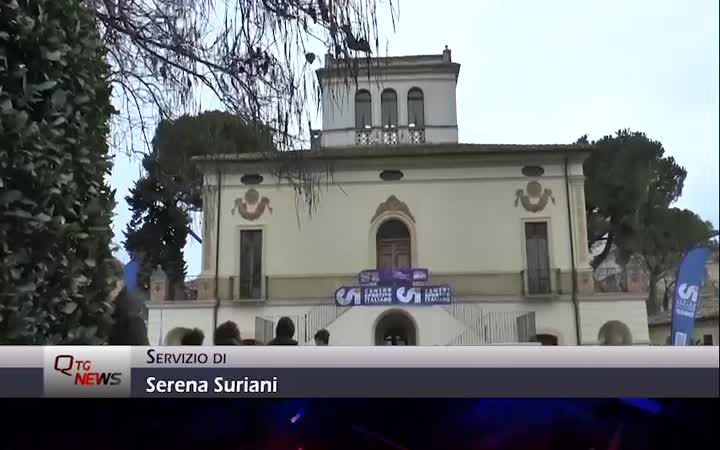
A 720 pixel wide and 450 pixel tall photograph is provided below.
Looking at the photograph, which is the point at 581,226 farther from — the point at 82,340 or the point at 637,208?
the point at 82,340

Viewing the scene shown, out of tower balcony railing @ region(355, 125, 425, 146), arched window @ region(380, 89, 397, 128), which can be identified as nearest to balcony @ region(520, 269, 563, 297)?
tower balcony railing @ region(355, 125, 425, 146)

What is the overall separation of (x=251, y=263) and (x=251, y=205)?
2.03 metres

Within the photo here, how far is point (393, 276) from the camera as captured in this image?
23484 millimetres

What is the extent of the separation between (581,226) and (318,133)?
2010cm

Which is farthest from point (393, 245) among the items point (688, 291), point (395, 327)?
point (688, 291)

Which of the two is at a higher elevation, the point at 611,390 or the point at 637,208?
the point at 637,208

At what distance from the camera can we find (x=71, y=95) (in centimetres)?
325

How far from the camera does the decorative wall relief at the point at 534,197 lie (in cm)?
2366

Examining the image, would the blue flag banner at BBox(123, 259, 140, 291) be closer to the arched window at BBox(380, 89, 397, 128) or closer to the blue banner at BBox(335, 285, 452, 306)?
the blue banner at BBox(335, 285, 452, 306)

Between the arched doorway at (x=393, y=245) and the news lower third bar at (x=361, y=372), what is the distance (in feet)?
73.1

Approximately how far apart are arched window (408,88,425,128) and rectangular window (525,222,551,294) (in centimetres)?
573

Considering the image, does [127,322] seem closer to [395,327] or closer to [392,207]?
[395,327]

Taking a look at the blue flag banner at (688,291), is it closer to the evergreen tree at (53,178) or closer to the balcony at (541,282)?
the balcony at (541,282)

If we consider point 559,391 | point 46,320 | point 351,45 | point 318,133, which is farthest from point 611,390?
point 318,133
